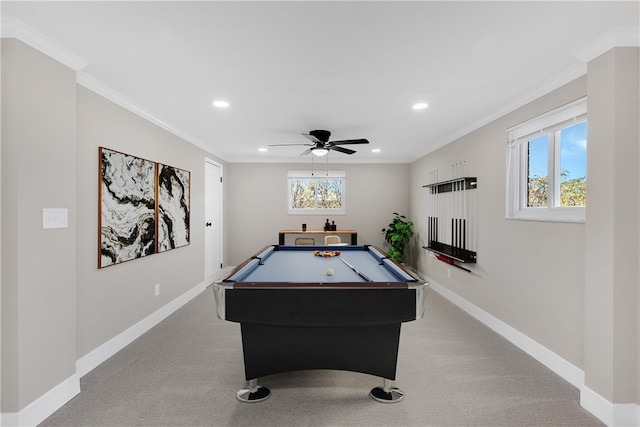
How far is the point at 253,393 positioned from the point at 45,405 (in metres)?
1.24

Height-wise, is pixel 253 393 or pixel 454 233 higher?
pixel 454 233

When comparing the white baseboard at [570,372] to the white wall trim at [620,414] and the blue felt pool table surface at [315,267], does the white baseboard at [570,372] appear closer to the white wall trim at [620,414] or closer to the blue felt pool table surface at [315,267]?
the white wall trim at [620,414]

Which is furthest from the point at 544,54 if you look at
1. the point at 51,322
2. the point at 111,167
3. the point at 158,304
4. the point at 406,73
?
the point at 158,304

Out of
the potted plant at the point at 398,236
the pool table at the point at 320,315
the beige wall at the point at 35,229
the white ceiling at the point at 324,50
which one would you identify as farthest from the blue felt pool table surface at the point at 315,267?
the potted plant at the point at 398,236

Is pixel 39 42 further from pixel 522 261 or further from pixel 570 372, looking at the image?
pixel 570 372

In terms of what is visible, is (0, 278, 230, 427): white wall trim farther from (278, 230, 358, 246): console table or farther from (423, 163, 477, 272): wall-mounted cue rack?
(423, 163, 477, 272): wall-mounted cue rack

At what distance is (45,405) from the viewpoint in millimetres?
1865

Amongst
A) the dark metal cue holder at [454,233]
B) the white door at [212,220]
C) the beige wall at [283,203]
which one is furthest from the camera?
the beige wall at [283,203]

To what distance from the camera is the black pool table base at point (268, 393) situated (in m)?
2.04

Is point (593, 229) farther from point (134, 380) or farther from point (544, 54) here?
point (134, 380)

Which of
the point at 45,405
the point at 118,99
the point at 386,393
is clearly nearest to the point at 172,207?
the point at 118,99

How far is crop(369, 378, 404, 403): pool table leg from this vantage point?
2.04 m

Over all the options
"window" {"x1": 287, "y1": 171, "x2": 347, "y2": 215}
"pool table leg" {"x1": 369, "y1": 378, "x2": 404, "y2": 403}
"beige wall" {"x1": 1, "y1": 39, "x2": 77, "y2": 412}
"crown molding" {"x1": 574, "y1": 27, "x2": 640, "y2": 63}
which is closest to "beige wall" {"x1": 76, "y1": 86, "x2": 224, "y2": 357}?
"beige wall" {"x1": 1, "y1": 39, "x2": 77, "y2": 412}

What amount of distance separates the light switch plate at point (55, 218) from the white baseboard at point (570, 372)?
11.6 feet
